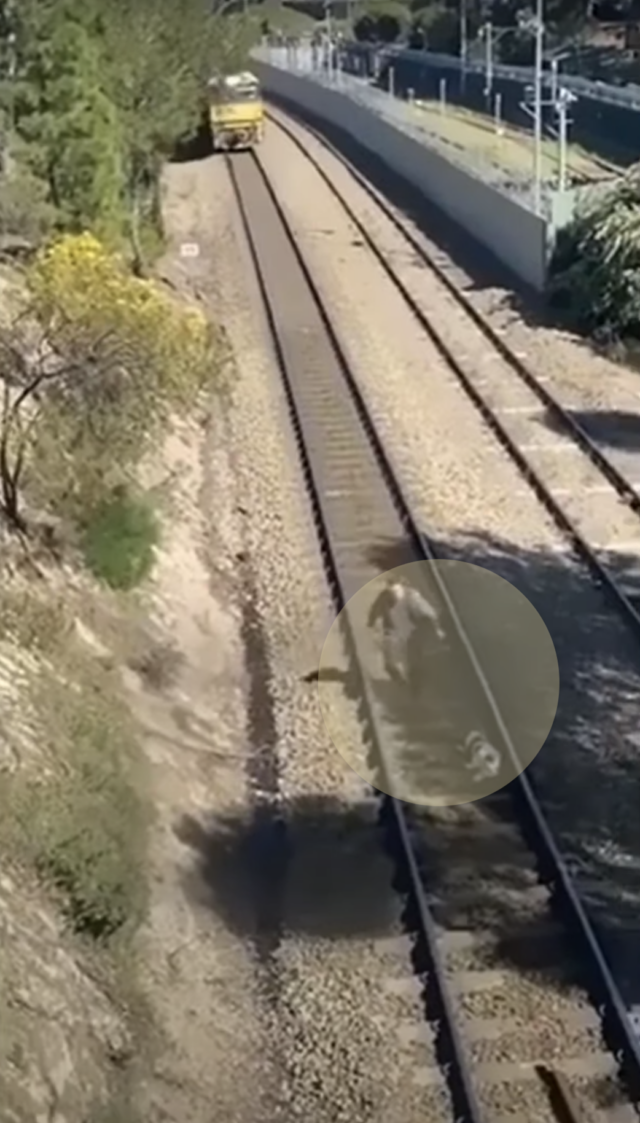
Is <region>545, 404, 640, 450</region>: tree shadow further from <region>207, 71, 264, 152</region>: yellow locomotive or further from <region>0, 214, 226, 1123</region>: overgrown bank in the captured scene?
<region>207, 71, 264, 152</region>: yellow locomotive

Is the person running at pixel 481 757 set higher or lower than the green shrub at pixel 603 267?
higher

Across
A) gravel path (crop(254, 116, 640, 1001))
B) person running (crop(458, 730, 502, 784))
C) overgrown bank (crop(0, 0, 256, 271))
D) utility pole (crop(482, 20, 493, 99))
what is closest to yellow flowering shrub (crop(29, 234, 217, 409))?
gravel path (crop(254, 116, 640, 1001))

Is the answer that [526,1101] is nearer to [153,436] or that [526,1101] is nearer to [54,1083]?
[54,1083]

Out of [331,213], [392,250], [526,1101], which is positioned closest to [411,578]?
[526,1101]

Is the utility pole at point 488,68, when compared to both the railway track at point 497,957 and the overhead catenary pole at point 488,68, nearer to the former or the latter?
the overhead catenary pole at point 488,68

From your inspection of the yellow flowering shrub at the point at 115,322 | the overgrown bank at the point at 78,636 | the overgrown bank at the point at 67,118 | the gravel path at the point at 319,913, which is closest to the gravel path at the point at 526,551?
the gravel path at the point at 319,913
